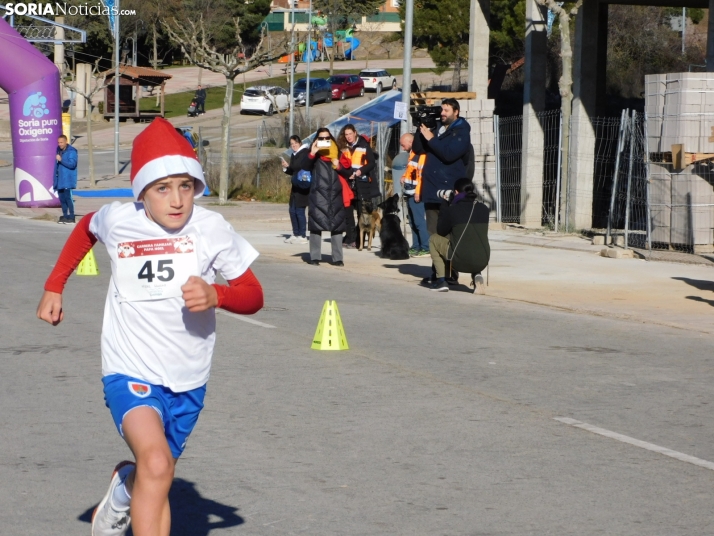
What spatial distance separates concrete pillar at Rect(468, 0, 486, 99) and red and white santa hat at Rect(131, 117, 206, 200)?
2116 centimetres

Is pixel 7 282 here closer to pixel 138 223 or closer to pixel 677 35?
pixel 138 223

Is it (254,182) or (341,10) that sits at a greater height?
(341,10)

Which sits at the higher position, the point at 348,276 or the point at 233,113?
the point at 233,113

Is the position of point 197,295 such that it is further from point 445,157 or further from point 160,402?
point 445,157

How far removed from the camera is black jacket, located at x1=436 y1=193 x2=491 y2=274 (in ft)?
41.1

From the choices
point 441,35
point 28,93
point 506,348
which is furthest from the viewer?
point 441,35

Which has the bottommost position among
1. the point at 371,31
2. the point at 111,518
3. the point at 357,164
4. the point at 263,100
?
the point at 111,518

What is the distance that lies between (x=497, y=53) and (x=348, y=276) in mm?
42961

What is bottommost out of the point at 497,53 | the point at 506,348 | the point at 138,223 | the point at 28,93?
the point at 506,348

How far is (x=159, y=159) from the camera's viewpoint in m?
4.09

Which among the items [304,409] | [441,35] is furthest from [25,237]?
[441,35]

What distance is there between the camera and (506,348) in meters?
9.66

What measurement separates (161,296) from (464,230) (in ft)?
28.5

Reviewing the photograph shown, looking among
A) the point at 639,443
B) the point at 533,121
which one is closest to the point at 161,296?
the point at 639,443
